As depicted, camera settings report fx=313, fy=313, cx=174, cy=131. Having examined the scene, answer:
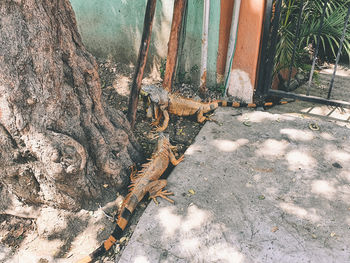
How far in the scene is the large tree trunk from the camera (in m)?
2.56

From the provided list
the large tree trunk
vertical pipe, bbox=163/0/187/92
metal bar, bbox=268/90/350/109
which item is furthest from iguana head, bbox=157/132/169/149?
metal bar, bbox=268/90/350/109

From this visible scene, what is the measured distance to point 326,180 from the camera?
12.0 feet

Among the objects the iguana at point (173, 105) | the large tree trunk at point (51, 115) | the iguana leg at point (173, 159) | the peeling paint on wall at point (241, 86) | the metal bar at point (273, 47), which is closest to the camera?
the large tree trunk at point (51, 115)

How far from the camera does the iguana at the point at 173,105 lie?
16.2 feet

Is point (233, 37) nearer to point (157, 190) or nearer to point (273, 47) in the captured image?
point (273, 47)

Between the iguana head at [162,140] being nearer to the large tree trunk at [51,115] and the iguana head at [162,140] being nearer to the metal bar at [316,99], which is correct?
the large tree trunk at [51,115]

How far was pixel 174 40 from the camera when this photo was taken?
4914 millimetres

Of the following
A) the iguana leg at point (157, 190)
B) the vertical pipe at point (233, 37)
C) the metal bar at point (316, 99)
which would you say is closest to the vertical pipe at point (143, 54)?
the iguana leg at point (157, 190)

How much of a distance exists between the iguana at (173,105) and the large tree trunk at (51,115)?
1355 millimetres

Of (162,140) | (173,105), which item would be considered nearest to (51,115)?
(162,140)

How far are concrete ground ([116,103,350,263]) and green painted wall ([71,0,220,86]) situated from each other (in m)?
1.42

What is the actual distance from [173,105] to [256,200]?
221cm

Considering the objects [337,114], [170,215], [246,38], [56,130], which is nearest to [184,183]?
[170,215]

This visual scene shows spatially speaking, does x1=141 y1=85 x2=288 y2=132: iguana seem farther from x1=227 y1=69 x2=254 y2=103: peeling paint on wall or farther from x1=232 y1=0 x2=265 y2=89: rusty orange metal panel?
x1=232 y1=0 x2=265 y2=89: rusty orange metal panel
